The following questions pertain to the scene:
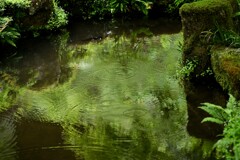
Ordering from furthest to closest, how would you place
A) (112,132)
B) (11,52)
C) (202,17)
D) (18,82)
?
1. (11,52)
2. (18,82)
3. (202,17)
4. (112,132)

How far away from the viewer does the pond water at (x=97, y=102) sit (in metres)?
7.03

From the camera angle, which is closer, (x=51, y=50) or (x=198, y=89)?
(x=198, y=89)

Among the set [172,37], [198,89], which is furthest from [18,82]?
[172,37]

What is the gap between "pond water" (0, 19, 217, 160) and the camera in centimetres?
703

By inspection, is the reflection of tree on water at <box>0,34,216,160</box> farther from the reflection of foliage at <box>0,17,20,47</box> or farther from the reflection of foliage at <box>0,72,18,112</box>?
the reflection of foliage at <box>0,17,20,47</box>

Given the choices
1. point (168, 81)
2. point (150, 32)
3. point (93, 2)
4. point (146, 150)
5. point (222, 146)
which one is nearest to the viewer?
point (222, 146)

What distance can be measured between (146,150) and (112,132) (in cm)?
93

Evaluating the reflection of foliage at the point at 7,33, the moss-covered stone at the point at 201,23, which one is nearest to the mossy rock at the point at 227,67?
the moss-covered stone at the point at 201,23

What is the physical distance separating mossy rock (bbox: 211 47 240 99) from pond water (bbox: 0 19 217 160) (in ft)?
3.13

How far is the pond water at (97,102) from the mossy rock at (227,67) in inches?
37.5

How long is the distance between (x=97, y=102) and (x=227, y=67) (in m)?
2.90

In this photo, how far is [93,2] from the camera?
16.4m

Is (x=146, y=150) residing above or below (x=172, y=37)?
below

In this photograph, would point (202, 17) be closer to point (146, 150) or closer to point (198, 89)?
point (198, 89)
